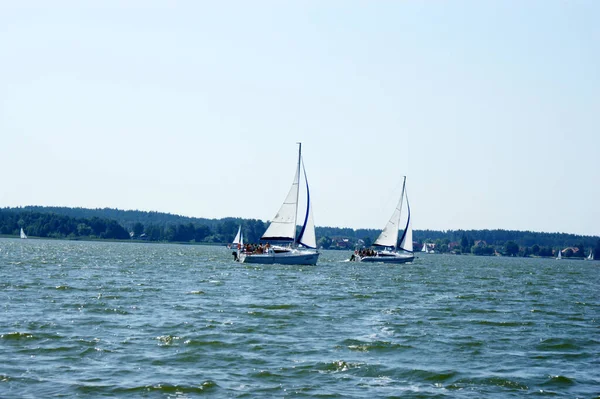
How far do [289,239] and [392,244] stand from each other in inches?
1116

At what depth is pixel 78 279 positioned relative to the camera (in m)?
49.8

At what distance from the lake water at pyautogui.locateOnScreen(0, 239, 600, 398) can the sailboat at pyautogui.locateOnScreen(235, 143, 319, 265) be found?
109ft

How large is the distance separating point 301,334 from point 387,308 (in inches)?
420

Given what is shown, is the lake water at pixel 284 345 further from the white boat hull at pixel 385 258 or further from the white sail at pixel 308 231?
the white boat hull at pixel 385 258

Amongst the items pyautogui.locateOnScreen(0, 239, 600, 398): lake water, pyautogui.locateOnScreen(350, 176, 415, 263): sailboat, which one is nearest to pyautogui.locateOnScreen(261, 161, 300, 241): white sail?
pyautogui.locateOnScreen(350, 176, 415, 263): sailboat

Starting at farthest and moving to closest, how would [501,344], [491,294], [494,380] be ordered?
[491,294]
[501,344]
[494,380]

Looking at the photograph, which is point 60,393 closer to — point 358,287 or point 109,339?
point 109,339

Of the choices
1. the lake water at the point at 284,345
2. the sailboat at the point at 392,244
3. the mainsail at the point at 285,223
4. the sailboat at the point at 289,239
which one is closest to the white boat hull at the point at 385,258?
the sailboat at the point at 392,244

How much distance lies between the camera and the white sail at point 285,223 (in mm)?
77750

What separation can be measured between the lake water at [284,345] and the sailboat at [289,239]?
3314cm

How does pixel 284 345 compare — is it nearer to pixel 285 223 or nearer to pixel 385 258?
pixel 285 223

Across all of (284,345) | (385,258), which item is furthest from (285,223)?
(284,345)

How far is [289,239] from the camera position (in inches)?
3054

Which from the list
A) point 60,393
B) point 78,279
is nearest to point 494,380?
point 60,393
